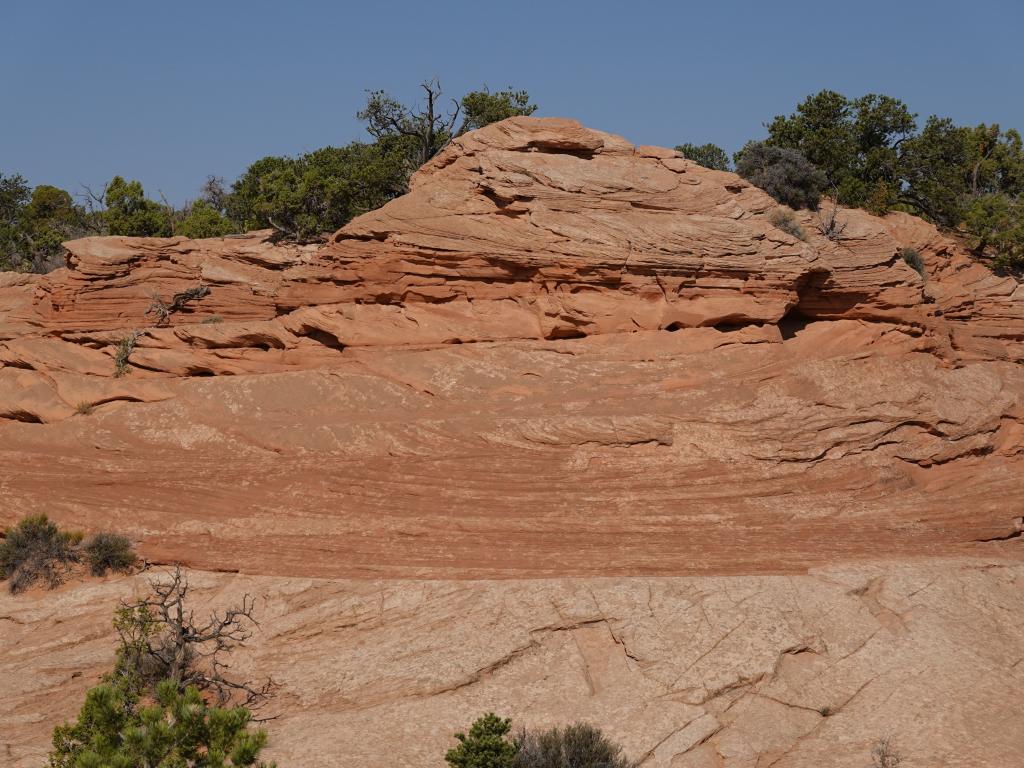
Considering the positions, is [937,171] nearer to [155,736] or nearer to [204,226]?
[204,226]

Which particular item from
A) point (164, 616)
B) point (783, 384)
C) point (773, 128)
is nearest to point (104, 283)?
point (164, 616)

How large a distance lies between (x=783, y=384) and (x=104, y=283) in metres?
14.2

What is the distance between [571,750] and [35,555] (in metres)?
9.40

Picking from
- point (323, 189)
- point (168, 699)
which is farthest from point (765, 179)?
point (168, 699)

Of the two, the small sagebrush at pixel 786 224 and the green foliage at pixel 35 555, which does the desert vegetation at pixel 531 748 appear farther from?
the small sagebrush at pixel 786 224

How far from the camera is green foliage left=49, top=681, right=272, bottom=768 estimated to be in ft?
38.8

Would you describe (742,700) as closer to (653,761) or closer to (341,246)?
(653,761)

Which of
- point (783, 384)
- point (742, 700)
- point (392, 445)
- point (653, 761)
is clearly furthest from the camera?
point (783, 384)

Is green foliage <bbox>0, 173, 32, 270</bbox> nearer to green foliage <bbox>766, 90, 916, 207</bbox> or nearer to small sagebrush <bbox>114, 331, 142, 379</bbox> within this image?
small sagebrush <bbox>114, 331, 142, 379</bbox>

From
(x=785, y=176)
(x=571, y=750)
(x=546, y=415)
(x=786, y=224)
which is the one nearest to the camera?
(x=571, y=750)

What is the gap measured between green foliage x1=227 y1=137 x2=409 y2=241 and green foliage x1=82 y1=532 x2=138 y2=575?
1056cm

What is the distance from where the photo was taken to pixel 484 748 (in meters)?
13.6

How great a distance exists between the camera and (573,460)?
19.0m

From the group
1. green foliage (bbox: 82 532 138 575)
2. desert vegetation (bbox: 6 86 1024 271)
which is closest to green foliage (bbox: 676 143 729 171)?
desert vegetation (bbox: 6 86 1024 271)
